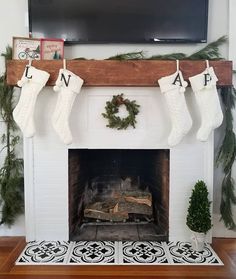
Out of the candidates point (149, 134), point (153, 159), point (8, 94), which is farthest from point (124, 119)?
point (8, 94)

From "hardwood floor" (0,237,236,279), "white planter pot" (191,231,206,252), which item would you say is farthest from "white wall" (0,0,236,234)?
"hardwood floor" (0,237,236,279)

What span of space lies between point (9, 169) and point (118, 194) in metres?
0.85

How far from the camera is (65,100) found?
178 cm

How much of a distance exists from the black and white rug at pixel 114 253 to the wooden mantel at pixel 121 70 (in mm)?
1079

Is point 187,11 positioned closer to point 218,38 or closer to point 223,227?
point 218,38

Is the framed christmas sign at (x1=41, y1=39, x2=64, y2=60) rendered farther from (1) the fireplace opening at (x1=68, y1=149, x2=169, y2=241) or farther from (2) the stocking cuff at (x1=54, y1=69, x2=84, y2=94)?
(1) the fireplace opening at (x1=68, y1=149, x2=169, y2=241)

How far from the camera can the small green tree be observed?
1.80 m

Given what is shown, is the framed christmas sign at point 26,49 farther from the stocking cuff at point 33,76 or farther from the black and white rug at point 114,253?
the black and white rug at point 114,253

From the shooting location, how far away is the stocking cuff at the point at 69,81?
1.75m

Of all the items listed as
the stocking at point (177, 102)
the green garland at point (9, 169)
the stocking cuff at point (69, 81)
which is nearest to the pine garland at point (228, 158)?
the stocking at point (177, 102)

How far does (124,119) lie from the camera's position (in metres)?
1.87

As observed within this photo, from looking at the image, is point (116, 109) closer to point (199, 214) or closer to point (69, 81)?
point (69, 81)

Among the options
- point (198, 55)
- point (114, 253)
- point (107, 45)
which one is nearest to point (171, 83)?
point (198, 55)

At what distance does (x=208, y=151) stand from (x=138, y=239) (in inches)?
30.8
